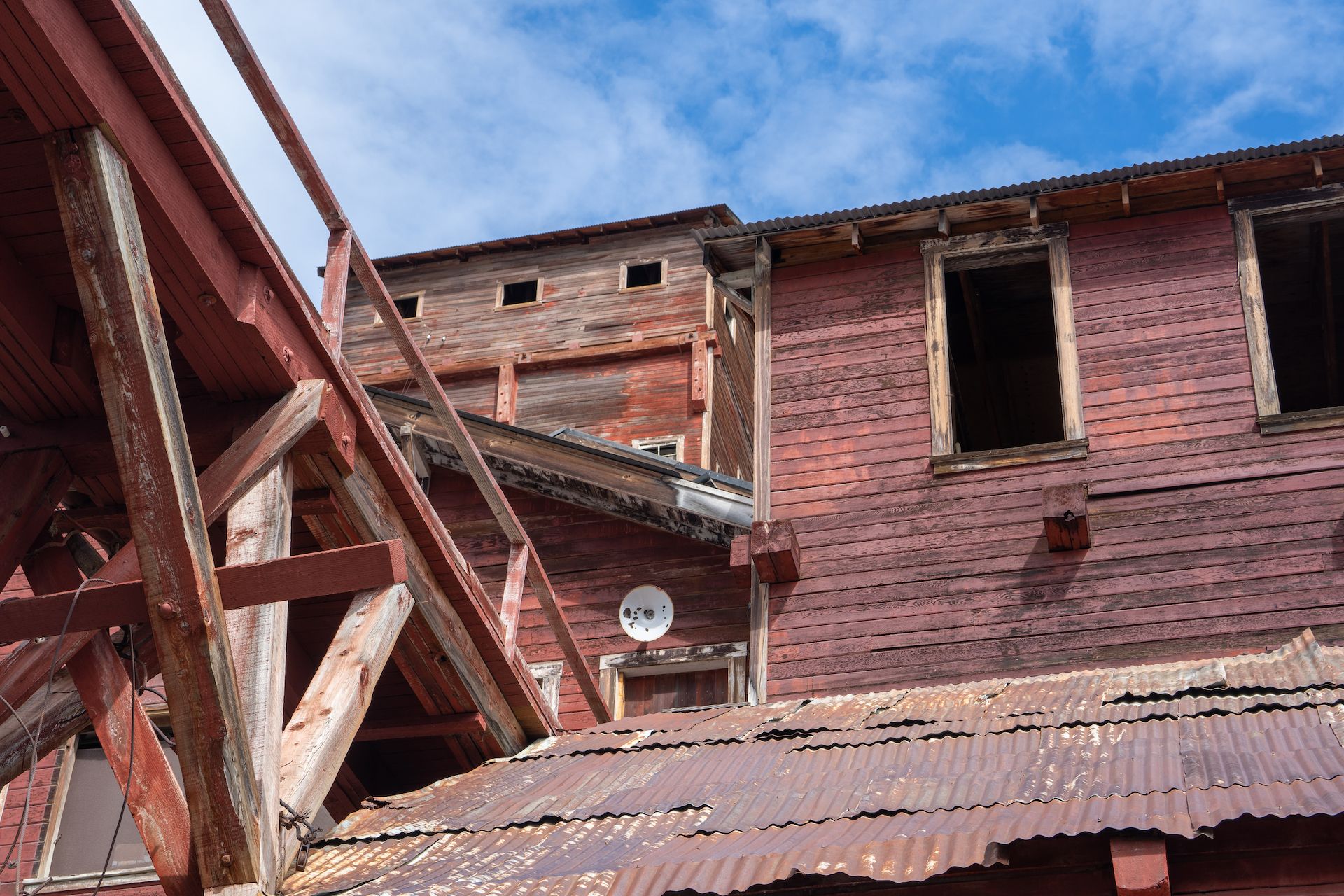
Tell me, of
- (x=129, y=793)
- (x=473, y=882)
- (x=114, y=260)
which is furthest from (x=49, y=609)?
(x=473, y=882)

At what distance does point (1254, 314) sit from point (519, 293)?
1666 cm

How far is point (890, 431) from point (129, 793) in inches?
289

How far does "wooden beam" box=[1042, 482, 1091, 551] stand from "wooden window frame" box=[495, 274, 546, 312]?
16310mm

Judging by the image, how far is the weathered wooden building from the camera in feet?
18.8

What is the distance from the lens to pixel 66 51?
5195 mm

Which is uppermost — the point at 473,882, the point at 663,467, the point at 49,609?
the point at 663,467

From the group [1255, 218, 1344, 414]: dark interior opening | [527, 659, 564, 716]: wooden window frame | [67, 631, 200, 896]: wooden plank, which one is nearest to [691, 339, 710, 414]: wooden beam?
[1255, 218, 1344, 414]: dark interior opening

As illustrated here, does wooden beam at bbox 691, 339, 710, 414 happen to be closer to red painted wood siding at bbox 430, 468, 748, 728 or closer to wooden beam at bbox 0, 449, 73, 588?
red painted wood siding at bbox 430, 468, 748, 728

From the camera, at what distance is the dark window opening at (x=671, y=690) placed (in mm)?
12344

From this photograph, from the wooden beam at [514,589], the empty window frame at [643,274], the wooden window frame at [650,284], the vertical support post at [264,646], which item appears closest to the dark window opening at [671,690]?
the wooden beam at [514,589]

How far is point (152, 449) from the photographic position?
5496 millimetres

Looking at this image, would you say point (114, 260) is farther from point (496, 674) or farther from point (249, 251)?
point (496, 674)

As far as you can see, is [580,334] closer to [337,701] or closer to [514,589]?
[514,589]

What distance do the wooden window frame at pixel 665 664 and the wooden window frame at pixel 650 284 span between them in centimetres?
1377
